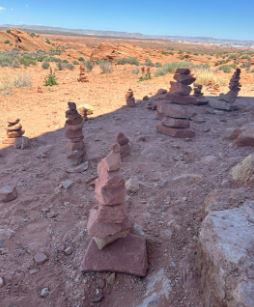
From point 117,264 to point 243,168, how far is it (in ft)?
5.76

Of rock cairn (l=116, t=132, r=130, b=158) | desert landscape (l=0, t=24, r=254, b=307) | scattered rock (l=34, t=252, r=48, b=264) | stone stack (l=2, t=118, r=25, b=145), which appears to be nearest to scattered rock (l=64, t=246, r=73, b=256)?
desert landscape (l=0, t=24, r=254, b=307)

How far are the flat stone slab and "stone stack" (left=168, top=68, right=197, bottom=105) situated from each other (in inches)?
210

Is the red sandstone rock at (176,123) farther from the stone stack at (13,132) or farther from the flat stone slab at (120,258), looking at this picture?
the flat stone slab at (120,258)

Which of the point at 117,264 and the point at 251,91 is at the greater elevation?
the point at 117,264

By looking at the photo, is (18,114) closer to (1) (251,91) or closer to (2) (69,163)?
(2) (69,163)

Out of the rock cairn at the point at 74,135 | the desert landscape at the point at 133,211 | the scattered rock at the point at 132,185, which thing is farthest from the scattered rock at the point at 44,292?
the rock cairn at the point at 74,135

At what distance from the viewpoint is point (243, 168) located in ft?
13.0

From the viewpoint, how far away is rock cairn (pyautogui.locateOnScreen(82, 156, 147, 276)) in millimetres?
3229

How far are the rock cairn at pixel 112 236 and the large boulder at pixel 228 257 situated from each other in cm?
69

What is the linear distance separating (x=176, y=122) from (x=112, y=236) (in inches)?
146

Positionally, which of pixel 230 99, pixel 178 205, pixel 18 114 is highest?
pixel 178 205

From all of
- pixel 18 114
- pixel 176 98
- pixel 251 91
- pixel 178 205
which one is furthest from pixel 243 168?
pixel 251 91

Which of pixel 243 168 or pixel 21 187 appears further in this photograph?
pixel 21 187

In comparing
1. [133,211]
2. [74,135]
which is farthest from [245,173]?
[74,135]
